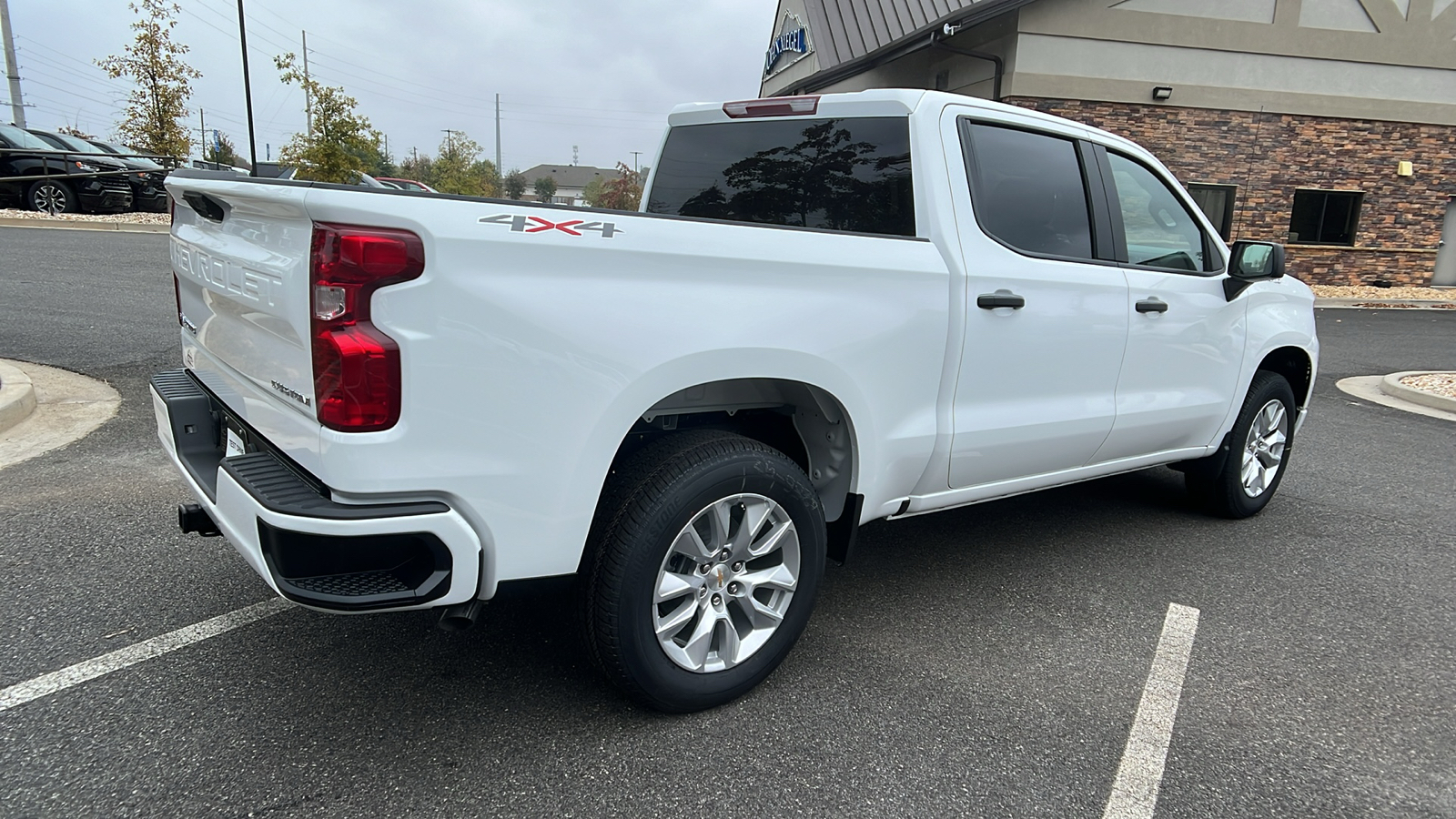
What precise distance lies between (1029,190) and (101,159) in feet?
72.2

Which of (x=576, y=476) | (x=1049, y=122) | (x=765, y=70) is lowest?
(x=576, y=476)

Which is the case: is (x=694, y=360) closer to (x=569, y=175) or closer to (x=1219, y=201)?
(x=1219, y=201)

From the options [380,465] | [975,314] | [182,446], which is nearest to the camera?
[380,465]

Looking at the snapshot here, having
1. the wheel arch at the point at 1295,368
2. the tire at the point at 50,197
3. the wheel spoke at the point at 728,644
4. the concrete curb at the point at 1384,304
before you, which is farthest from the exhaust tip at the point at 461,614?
the tire at the point at 50,197

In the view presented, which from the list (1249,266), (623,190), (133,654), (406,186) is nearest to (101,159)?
(406,186)

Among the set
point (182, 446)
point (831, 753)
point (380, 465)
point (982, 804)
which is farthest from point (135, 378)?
point (982, 804)

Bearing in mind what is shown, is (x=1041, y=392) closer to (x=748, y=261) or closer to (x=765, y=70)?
(x=748, y=261)

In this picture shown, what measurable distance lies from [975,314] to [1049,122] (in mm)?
1076

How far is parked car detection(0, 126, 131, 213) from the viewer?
17.7 m

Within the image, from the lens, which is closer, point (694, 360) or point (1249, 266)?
point (694, 360)

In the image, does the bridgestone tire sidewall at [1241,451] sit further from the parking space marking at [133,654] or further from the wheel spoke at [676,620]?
the parking space marking at [133,654]

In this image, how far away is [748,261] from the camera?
8.40 feet

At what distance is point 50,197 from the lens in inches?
708

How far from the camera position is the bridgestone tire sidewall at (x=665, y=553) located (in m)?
2.47
